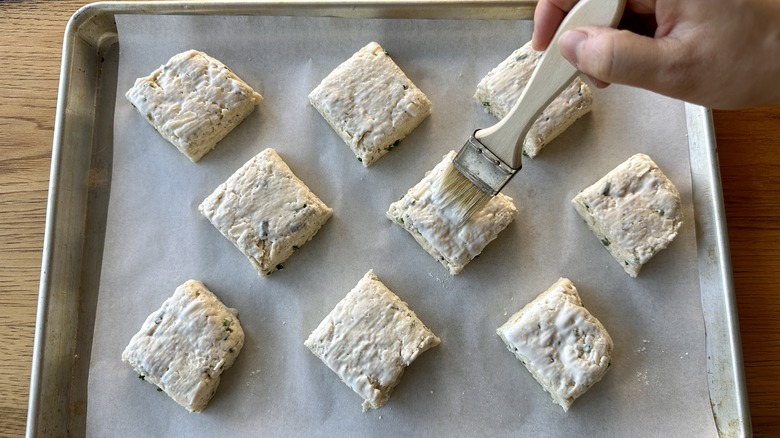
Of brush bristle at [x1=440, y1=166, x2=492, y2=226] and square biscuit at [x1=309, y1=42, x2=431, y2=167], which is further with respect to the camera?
square biscuit at [x1=309, y1=42, x2=431, y2=167]

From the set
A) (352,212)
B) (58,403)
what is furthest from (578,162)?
(58,403)

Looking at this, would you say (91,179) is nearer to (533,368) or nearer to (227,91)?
(227,91)

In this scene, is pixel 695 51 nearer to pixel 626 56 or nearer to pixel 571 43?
pixel 626 56

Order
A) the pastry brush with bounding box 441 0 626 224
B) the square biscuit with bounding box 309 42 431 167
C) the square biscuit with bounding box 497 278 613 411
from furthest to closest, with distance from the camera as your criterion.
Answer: the square biscuit with bounding box 309 42 431 167
the square biscuit with bounding box 497 278 613 411
the pastry brush with bounding box 441 0 626 224

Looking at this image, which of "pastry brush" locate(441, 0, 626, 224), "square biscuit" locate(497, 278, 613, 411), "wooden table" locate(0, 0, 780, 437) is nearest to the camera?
"pastry brush" locate(441, 0, 626, 224)

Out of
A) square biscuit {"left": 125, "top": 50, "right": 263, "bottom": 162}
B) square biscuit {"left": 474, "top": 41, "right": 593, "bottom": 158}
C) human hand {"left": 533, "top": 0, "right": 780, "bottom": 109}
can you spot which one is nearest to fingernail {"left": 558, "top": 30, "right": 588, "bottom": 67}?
human hand {"left": 533, "top": 0, "right": 780, "bottom": 109}

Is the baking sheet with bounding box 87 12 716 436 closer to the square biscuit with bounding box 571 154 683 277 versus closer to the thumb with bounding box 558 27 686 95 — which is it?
the square biscuit with bounding box 571 154 683 277
